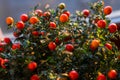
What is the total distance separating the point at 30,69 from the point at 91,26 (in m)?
0.30

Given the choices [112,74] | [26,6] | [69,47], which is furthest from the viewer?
[26,6]

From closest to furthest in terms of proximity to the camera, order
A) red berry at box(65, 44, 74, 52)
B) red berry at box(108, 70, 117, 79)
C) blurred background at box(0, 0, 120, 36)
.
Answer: red berry at box(108, 70, 117, 79) < red berry at box(65, 44, 74, 52) < blurred background at box(0, 0, 120, 36)

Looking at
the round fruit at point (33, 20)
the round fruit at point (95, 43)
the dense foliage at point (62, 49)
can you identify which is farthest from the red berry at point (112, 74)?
the round fruit at point (33, 20)

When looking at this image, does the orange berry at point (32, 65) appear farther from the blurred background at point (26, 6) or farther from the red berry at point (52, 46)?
the blurred background at point (26, 6)

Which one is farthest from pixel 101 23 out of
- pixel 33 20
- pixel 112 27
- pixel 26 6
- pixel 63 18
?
pixel 26 6

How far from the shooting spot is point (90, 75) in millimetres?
1106

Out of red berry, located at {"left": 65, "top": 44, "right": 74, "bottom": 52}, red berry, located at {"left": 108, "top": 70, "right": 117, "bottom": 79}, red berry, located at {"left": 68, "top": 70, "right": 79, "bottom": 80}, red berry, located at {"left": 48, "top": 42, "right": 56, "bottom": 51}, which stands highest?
red berry, located at {"left": 48, "top": 42, "right": 56, "bottom": 51}

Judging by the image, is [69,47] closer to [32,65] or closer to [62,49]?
[62,49]

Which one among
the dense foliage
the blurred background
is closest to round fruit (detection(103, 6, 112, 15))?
the dense foliage

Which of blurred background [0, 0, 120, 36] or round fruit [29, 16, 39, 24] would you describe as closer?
round fruit [29, 16, 39, 24]

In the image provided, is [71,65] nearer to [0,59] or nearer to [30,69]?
[30,69]

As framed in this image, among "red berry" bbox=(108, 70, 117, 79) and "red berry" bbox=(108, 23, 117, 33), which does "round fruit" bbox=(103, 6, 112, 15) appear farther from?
"red berry" bbox=(108, 70, 117, 79)

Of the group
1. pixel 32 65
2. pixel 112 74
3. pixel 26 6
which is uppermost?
pixel 26 6

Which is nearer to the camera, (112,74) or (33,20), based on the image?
(112,74)
